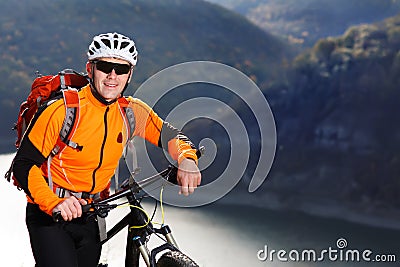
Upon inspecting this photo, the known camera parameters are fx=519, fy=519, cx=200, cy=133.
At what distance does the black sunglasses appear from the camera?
3.03 metres

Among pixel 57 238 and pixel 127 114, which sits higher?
pixel 127 114

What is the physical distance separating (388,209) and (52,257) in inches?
452

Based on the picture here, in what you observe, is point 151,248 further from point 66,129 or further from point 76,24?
point 76,24

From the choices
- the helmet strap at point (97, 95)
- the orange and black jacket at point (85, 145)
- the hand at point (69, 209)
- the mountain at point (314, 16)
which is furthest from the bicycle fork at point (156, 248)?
the mountain at point (314, 16)


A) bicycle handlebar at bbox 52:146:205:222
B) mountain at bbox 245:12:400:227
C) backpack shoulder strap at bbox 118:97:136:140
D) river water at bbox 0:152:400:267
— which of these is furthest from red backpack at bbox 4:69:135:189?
mountain at bbox 245:12:400:227

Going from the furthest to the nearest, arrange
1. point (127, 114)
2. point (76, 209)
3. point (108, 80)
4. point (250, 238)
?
point (250, 238) → point (127, 114) → point (108, 80) → point (76, 209)

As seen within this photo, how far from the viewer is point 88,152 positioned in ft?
10.3

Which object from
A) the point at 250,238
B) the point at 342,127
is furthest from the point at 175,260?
the point at 342,127

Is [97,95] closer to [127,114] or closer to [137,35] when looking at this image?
[127,114]

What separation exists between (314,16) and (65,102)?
4933cm

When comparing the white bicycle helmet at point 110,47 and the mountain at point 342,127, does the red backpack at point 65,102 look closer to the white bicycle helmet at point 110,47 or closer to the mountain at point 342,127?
the white bicycle helmet at point 110,47

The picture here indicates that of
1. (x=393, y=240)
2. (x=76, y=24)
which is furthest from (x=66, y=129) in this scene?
(x=76, y=24)

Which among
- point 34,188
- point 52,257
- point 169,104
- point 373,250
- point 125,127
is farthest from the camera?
point 169,104

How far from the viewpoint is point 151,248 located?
3123 millimetres
